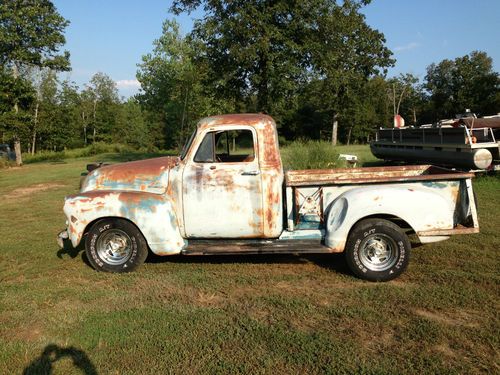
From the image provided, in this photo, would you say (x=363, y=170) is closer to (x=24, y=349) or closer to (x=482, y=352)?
(x=482, y=352)

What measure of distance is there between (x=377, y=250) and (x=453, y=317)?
47.7 inches

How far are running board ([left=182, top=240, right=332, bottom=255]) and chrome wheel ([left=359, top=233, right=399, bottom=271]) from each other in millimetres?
425

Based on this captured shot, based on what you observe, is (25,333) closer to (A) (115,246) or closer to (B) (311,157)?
(A) (115,246)

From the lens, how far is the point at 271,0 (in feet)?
45.6

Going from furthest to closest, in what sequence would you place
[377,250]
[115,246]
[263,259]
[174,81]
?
[174,81], [263,259], [115,246], [377,250]

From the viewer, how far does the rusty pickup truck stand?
5.03 m

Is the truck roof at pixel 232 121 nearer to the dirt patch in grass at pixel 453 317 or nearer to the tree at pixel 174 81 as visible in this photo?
the dirt patch in grass at pixel 453 317

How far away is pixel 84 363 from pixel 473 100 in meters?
63.3

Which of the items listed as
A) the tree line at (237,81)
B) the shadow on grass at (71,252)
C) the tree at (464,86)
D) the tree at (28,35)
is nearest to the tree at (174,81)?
the tree line at (237,81)

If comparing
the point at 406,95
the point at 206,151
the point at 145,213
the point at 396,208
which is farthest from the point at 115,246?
the point at 406,95

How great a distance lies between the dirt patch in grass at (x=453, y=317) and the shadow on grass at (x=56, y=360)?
303 cm

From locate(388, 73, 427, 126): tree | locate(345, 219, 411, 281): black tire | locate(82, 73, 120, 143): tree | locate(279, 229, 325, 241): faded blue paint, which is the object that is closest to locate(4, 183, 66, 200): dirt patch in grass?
locate(279, 229, 325, 241): faded blue paint

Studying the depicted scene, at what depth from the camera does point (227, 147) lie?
586cm

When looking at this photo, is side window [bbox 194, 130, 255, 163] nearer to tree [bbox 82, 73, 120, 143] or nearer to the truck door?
the truck door
